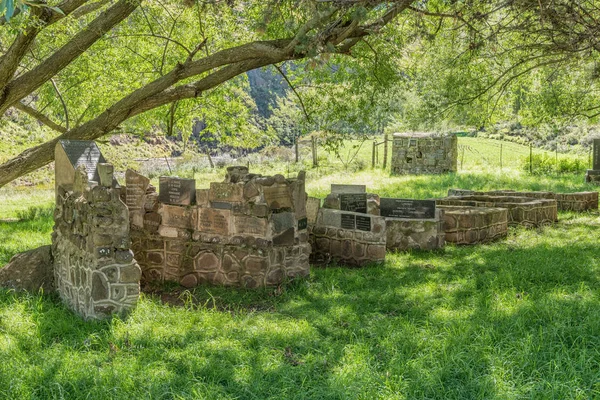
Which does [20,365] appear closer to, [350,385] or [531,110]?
[350,385]

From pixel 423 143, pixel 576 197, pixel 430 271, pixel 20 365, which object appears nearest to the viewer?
pixel 20 365

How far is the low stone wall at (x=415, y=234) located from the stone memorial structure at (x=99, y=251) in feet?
17.1

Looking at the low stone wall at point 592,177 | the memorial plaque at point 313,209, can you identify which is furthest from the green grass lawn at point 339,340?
the low stone wall at point 592,177

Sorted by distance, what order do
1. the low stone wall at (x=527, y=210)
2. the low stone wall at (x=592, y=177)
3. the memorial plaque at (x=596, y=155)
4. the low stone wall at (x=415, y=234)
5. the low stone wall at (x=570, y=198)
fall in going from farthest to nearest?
the memorial plaque at (x=596, y=155) < the low stone wall at (x=592, y=177) < the low stone wall at (x=570, y=198) < the low stone wall at (x=527, y=210) < the low stone wall at (x=415, y=234)

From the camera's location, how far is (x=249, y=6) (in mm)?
11391

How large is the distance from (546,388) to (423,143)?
21.5 metres

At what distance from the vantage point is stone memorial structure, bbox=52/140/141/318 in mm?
6113

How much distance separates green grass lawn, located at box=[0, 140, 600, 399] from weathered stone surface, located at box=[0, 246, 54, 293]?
1.13 ft

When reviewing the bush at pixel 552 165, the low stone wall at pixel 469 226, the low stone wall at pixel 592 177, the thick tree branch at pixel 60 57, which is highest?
the thick tree branch at pixel 60 57

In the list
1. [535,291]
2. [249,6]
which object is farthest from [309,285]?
[249,6]

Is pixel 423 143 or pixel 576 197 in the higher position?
pixel 423 143

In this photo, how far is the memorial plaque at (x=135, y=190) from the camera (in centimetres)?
817

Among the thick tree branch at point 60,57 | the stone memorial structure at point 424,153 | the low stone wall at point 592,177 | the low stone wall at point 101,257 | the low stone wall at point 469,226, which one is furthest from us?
the stone memorial structure at point 424,153

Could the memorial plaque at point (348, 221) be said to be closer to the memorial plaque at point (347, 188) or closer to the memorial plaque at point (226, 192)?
the memorial plaque at point (347, 188)
